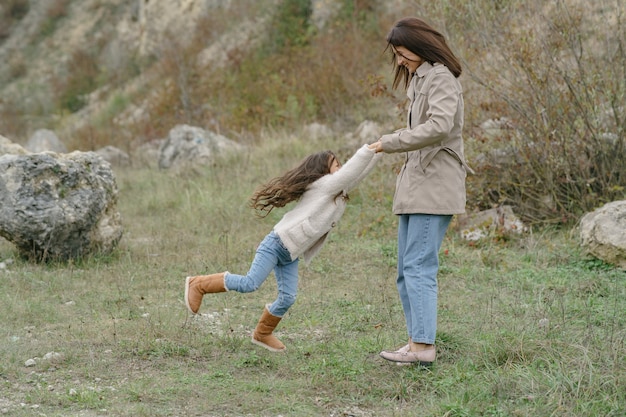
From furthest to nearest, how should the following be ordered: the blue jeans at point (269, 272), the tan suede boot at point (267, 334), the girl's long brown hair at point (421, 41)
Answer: the tan suede boot at point (267, 334) < the blue jeans at point (269, 272) < the girl's long brown hair at point (421, 41)

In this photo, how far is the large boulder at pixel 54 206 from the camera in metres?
6.89

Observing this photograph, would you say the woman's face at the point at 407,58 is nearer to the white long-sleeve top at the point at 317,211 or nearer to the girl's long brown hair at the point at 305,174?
the white long-sleeve top at the point at 317,211

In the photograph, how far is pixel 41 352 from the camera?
476cm

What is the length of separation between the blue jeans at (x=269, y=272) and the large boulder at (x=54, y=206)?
119 inches

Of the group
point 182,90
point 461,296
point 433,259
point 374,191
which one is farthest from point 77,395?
point 182,90

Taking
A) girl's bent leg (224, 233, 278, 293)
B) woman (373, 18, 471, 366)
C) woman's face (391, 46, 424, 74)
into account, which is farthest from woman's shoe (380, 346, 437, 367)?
woman's face (391, 46, 424, 74)

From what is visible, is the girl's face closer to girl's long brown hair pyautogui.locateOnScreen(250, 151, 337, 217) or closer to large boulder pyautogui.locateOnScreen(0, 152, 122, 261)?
girl's long brown hair pyautogui.locateOnScreen(250, 151, 337, 217)


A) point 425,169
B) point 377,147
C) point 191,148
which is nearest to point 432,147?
point 425,169

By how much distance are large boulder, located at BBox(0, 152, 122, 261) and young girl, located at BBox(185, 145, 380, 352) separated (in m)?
2.83

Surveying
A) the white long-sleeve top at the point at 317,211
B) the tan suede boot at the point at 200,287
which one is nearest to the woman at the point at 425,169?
the white long-sleeve top at the point at 317,211

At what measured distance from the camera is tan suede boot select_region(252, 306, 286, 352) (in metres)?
4.70

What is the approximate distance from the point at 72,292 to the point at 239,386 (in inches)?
99.8

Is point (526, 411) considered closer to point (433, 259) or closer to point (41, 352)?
point (433, 259)

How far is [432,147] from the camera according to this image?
4156 millimetres
